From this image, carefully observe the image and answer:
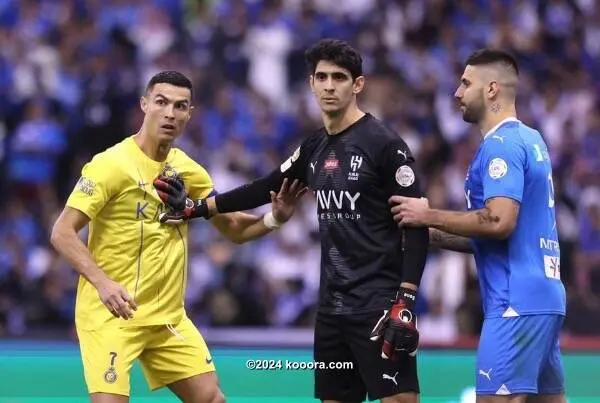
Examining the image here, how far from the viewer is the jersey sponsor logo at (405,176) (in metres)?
7.04

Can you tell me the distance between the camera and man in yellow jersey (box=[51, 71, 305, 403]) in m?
7.31

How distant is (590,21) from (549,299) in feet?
32.5

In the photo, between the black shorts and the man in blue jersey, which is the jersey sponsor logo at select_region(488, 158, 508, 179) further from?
the black shorts

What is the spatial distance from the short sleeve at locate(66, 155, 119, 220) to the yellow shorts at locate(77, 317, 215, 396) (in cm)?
67

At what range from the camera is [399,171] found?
7.07 meters

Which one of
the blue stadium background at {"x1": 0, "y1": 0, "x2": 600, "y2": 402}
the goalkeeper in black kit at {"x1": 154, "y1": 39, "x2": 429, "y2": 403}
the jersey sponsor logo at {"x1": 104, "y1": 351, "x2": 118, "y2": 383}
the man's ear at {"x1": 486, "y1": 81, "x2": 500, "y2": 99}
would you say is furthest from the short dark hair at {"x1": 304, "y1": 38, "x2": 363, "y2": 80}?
the blue stadium background at {"x1": 0, "y1": 0, "x2": 600, "y2": 402}

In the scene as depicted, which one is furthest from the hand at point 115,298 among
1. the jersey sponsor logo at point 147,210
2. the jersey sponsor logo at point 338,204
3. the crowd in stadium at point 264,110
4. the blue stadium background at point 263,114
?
the crowd in stadium at point 264,110

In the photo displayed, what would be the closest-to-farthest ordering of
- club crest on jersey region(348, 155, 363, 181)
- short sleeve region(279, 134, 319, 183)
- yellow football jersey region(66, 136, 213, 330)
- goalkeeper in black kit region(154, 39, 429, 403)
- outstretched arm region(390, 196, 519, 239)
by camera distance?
outstretched arm region(390, 196, 519, 239)
goalkeeper in black kit region(154, 39, 429, 403)
club crest on jersey region(348, 155, 363, 181)
yellow football jersey region(66, 136, 213, 330)
short sleeve region(279, 134, 319, 183)

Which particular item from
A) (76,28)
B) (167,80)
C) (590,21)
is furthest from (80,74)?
(167,80)

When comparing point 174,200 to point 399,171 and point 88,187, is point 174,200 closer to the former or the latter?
point 88,187

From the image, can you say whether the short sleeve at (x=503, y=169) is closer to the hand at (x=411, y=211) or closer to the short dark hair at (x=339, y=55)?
the hand at (x=411, y=211)

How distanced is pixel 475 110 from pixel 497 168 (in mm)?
426

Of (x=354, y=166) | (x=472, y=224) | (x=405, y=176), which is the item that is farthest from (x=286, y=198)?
(x=472, y=224)

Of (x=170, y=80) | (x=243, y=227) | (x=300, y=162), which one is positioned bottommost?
(x=243, y=227)
